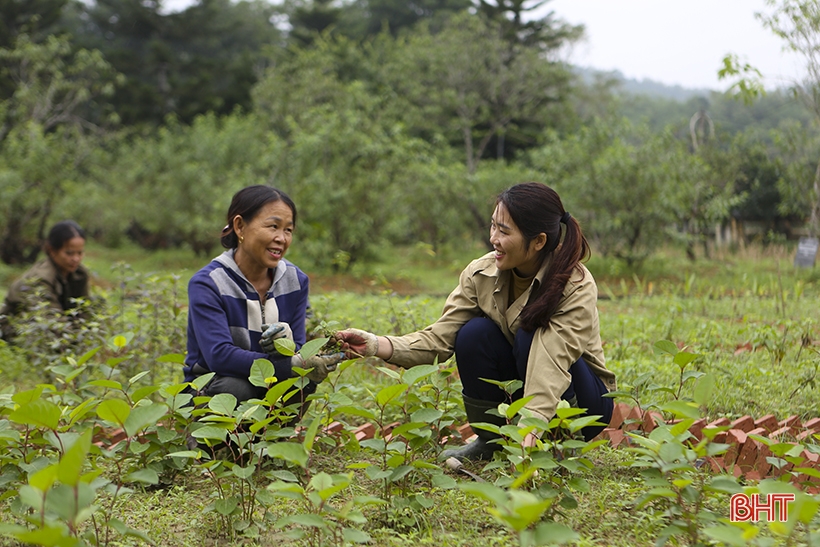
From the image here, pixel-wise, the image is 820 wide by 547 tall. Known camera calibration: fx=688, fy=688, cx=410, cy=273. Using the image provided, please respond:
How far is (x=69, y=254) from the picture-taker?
4.16 metres

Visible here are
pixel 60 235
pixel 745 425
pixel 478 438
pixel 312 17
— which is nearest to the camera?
pixel 478 438

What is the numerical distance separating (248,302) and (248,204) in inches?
14.7

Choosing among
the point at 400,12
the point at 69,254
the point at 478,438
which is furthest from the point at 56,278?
the point at 400,12

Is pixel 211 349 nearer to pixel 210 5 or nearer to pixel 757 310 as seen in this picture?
pixel 757 310

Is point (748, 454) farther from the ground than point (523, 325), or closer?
closer

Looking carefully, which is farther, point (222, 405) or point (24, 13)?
point (24, 13)

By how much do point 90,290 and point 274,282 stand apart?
2397mm

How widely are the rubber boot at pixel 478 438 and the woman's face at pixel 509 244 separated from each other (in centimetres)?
48

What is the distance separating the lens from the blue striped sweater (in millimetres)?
2358

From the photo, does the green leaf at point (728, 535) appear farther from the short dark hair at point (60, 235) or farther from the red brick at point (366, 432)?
the short dark hair at point (60, 235)

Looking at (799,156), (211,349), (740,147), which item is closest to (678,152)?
(799,156)

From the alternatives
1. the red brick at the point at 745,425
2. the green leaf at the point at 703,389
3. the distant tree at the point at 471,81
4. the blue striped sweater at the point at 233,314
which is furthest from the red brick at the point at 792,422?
the distant tree at the point at 471,81

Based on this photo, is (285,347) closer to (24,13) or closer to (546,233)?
(546,233)
